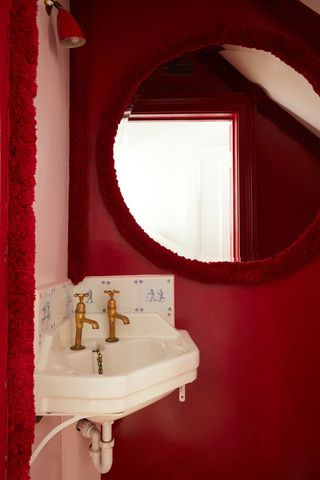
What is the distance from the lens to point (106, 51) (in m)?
1.41

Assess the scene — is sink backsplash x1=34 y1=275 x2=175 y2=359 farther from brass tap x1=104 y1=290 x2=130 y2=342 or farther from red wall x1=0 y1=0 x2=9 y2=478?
red wall x1=0 y1=0 x2=9 y2=478

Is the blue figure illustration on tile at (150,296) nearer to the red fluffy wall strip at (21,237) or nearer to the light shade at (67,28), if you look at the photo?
the red fluffy wall strip at (21,237)

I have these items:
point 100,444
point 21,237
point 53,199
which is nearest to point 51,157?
point 53,199

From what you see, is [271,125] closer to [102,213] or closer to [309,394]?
[102,213]

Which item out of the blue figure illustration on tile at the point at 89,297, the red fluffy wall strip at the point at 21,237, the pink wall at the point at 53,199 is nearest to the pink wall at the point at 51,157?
the pink wall at the point at 53,199

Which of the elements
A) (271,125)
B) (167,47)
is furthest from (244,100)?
(167,47)

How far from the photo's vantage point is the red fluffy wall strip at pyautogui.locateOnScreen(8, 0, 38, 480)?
726 millimetres

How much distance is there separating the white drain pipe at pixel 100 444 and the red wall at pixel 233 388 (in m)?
0.25

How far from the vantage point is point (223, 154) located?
1.49m

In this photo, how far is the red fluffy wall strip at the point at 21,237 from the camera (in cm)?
73

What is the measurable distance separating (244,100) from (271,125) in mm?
139

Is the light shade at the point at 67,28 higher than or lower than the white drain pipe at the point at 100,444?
higher

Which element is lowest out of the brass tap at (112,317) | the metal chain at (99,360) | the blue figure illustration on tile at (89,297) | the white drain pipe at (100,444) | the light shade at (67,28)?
the white drain pipe at (100,444)

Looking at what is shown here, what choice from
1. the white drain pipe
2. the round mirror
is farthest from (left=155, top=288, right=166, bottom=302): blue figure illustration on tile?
the white drain pipe
